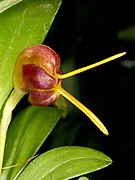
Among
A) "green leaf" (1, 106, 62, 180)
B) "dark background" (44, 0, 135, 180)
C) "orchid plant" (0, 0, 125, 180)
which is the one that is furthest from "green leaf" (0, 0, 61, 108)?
"dark background" (44, 0, 135, 180)

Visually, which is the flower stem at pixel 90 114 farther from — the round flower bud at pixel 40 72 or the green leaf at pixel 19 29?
the green leaf at pixel 19 29

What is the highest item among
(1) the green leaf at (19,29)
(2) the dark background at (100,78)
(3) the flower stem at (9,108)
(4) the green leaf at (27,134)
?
(1) the green leaf at (19,29)

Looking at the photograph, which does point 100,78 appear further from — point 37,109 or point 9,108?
point 9,108

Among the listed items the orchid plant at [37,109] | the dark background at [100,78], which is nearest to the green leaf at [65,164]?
the orchid plant at [37,109]

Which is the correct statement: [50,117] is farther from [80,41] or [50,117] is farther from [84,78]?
[80,41]

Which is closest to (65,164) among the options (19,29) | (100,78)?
(19,29)

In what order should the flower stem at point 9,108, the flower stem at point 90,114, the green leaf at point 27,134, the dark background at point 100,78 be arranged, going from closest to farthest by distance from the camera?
the flower stem at point 90,114, the flower stem at point 9,108, the green leaf at point 27,134, the dark background at point 100,78
